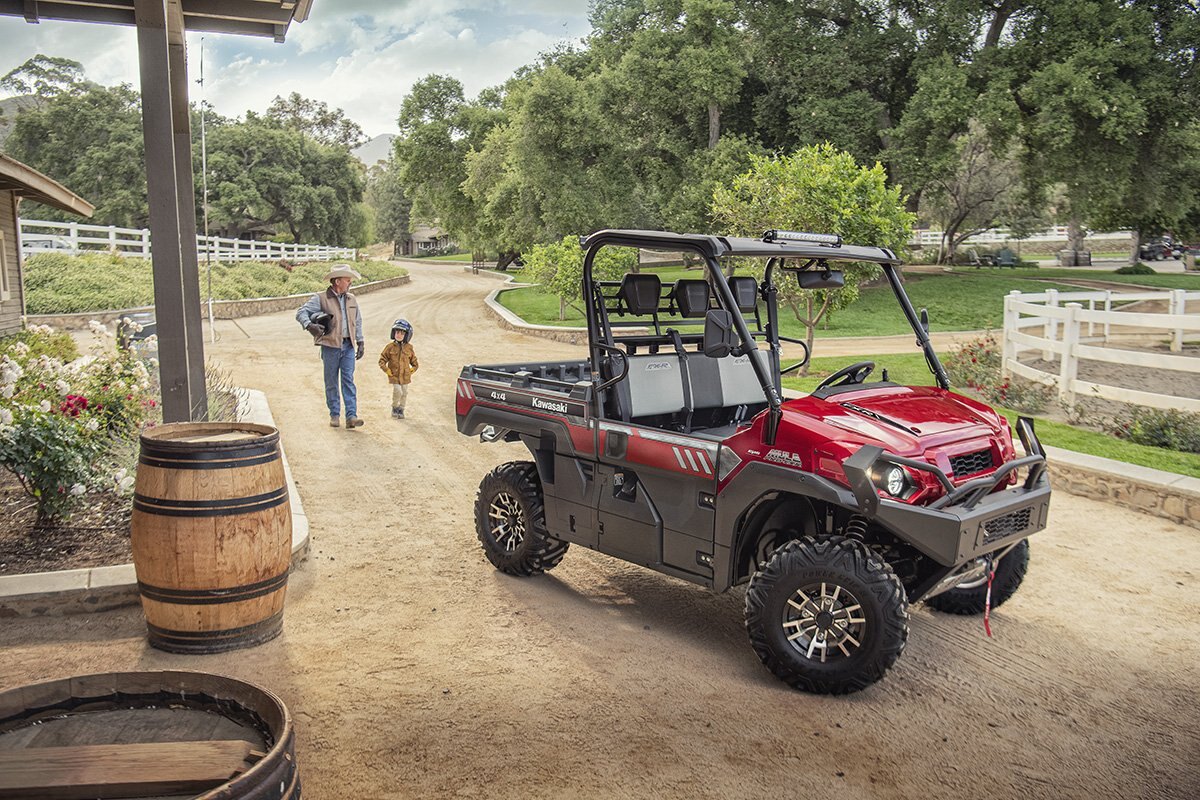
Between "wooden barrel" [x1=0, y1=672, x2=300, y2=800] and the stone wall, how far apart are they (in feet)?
41.3

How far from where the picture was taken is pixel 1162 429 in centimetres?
1014

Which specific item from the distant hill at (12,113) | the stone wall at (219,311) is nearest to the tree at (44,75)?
the distant hill at (12,113)

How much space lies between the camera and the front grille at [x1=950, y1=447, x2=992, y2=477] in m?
4.72

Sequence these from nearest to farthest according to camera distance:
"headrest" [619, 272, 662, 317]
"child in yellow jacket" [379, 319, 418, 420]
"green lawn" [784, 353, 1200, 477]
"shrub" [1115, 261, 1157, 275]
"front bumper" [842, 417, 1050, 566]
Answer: "front bumper" [842, 417, 1050, 566], "headrest" [619, 272, 662, 317], "green lawn" [784, 353, 1200, 477], "child in yellow jacket" [379, 319, 418, 420], "shrub" [1115, 261, 1157, 275]

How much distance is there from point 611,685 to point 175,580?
7.04ft

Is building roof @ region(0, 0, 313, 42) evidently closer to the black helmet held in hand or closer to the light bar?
the black helmet held in hand

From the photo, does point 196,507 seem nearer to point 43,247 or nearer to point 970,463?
point 970,463

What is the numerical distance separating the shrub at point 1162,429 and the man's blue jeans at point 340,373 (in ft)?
27.8

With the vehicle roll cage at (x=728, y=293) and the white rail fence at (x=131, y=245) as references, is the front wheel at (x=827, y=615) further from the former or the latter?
the white rail fence at (x=131, y=245)

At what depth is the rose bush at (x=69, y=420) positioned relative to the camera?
6.05 metres

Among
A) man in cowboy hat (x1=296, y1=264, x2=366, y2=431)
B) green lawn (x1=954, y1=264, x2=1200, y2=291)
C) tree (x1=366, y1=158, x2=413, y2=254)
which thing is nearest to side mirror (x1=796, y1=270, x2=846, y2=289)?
man in cowboy hat (x1=296, y1=264, x2=366, y2=431)

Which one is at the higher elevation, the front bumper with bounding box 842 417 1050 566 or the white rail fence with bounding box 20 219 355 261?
the white rail fence with bounding box 20 219 355 261

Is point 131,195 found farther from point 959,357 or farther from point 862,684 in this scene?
point 862,684

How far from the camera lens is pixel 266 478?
4785 mm
